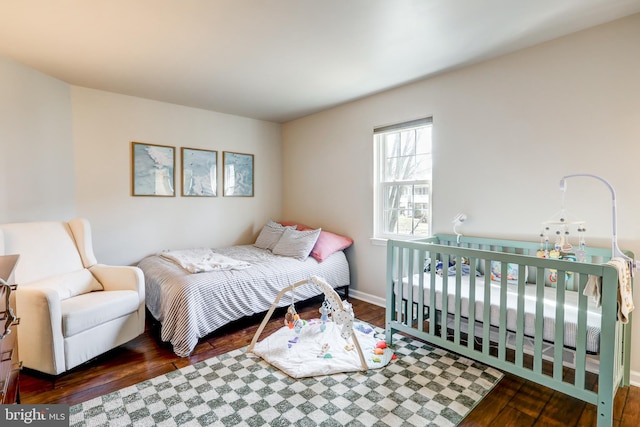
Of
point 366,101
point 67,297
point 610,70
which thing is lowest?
point 67,297

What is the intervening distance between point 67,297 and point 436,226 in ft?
9.92

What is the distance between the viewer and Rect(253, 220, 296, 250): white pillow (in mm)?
3924

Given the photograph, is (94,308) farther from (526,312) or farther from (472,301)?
(526,312)

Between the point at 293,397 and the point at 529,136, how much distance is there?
96.0 inches

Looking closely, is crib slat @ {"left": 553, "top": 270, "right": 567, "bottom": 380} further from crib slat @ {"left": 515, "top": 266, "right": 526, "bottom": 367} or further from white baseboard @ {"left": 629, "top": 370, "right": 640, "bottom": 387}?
white baseboard @ {"left": 629, "top": 370, "right": 640, "bottom": 387}

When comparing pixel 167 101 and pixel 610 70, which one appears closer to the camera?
pixel 610 70

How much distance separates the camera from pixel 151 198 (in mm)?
3584

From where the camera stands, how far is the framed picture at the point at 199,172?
3799 mm

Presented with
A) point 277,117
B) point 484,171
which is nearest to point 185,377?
point 484,171

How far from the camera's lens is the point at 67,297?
2.30 m

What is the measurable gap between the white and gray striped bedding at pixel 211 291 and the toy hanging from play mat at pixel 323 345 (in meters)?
0.37

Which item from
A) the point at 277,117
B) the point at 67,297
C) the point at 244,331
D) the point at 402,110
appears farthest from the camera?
the point at 277,117

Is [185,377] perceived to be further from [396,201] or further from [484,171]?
[484,171]

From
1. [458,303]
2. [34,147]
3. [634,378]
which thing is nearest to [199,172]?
[34,147]
